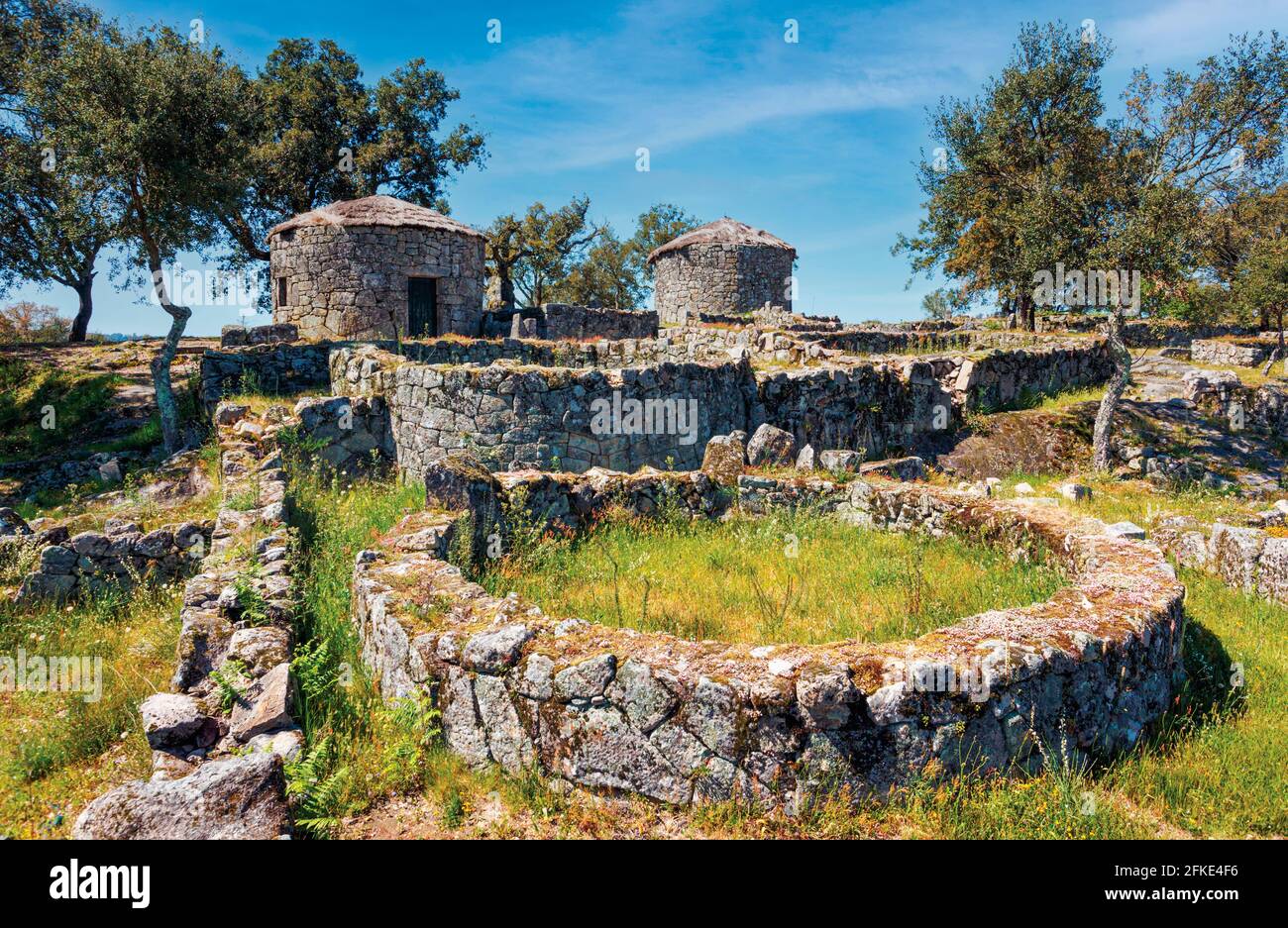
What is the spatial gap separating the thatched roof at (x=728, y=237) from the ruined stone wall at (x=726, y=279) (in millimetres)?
227

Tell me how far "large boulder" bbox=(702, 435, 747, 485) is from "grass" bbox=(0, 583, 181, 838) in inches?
238

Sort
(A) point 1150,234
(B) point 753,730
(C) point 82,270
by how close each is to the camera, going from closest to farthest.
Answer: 1. (B) point 753,730
2. (A) point 1150,234
3. (C) point 82,270

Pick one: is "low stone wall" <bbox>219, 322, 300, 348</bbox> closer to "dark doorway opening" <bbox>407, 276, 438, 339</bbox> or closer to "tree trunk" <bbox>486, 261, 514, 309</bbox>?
"dark doorway opening" <bbox>407, 276, 438, 339</bbox>

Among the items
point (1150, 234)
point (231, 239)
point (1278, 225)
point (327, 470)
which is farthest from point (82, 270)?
point (1278, 225)

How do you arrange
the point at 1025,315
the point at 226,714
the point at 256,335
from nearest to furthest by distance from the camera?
1. the point at 226,714
2. the point at 256,335
3. the point at 1025,315

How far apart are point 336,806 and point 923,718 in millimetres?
3284

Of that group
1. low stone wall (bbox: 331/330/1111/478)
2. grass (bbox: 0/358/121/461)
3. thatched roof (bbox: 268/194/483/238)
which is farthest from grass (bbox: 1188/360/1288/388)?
grass (bbox: 0/358/121/461)

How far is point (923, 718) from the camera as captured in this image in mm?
3785

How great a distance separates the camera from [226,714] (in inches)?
177

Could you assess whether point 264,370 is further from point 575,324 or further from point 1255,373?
point 1255,373

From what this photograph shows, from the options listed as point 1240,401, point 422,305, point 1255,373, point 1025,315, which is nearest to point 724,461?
→ point 1240,401

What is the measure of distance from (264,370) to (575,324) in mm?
12957

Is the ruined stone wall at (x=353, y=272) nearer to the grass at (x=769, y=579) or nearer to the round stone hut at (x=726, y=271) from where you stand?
the round stone hut at (x=726, y=271)
